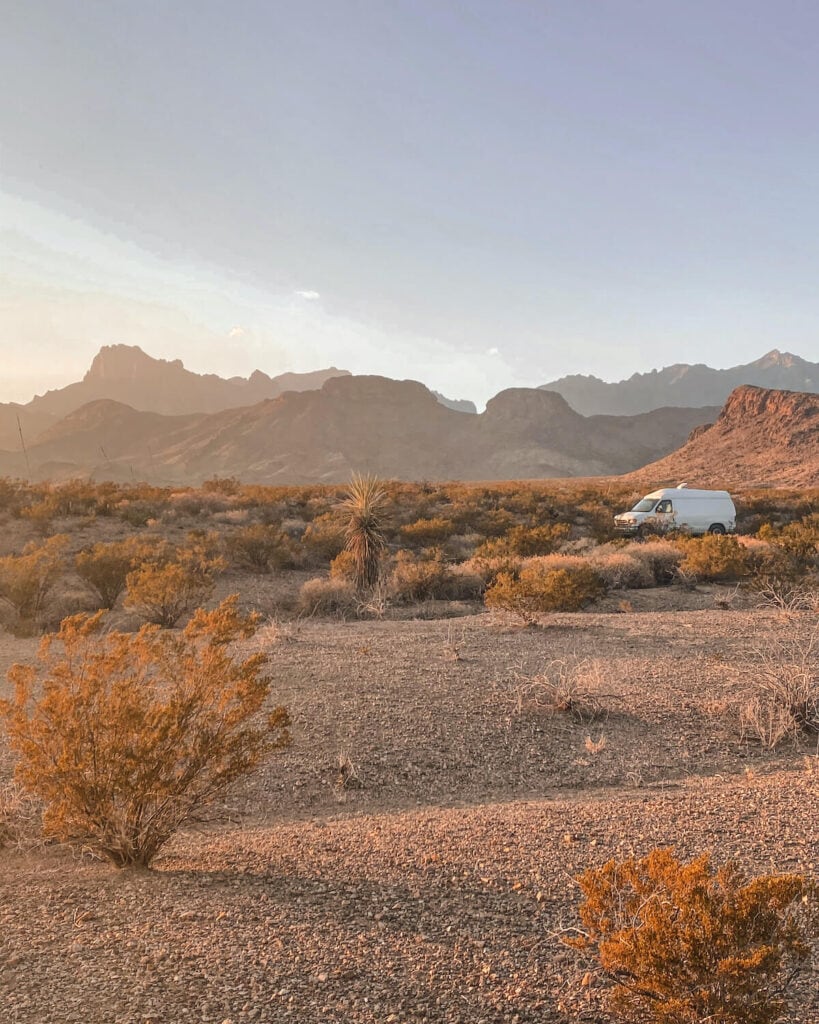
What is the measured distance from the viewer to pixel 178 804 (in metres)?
4.09

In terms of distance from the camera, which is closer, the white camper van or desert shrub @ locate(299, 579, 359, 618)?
desert shrub @ locate(299, 579, 359, 618)

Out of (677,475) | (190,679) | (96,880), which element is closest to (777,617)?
(190,679)

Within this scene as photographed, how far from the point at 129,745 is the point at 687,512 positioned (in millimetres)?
23771

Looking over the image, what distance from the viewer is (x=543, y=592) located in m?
10.9

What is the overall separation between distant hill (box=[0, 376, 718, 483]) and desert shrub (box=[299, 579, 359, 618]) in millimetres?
90983

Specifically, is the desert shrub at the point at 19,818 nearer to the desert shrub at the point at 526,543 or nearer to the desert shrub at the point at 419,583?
the desert shrub at the point at 419,583

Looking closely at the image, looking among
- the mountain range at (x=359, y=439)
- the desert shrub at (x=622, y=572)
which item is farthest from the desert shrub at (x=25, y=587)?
the mountain range at (x=359, y=439)

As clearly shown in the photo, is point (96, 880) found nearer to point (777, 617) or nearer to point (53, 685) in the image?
point (53, 685)

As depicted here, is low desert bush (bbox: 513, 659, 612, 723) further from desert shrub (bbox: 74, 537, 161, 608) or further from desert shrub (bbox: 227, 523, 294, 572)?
desert shrub (bbox: 227, 523, 294, 572)

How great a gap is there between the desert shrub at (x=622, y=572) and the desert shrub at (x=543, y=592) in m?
1.75

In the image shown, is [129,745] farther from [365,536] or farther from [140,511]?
[140,511]

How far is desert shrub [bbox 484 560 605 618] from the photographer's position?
35.0 feet

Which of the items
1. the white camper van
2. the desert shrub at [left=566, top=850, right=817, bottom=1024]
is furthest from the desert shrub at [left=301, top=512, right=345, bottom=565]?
the desert shrub at [left=566, top=850, right=817, bottom=1024]

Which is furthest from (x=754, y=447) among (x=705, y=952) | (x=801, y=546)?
(x=705, y=952)
